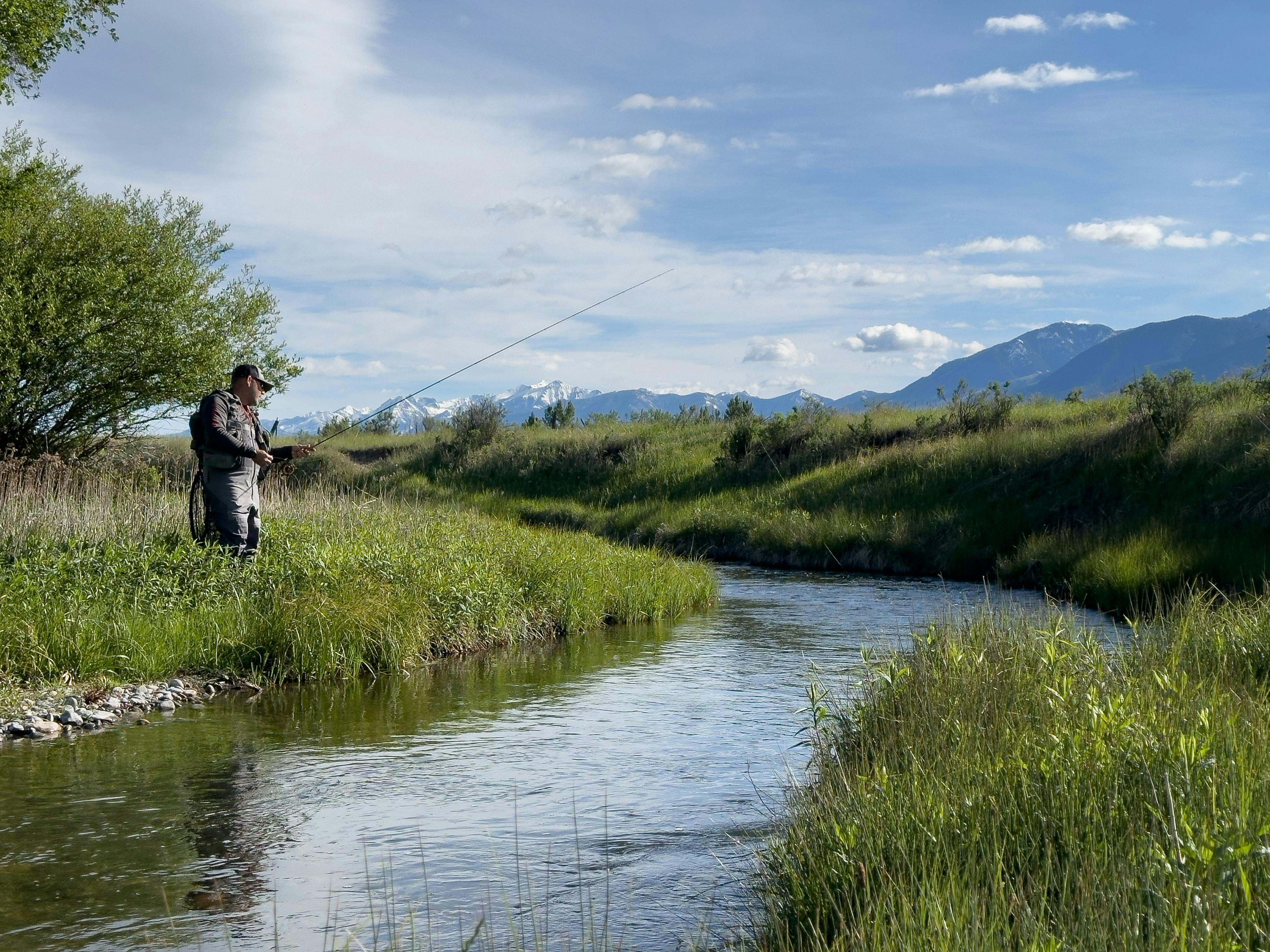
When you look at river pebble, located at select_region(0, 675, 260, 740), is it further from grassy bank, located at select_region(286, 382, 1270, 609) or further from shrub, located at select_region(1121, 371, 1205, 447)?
shrub, located at select_region(1121, 371, 1205, 447)

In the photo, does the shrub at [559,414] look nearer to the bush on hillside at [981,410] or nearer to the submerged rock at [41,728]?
the bush on hillside at [981,410]

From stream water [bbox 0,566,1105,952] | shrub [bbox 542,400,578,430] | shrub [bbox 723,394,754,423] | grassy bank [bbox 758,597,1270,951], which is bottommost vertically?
stream water [bbox 0,566,1105,952]

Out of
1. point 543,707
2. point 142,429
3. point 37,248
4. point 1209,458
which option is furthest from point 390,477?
point 543,707

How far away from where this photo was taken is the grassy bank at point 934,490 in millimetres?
14719

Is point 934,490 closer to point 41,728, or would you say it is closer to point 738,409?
point 41,728

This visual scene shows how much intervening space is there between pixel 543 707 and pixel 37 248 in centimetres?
1502

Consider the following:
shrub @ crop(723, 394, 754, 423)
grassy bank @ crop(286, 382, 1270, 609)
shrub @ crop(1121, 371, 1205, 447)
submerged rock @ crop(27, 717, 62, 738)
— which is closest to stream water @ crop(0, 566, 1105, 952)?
submerged rock @ crop(27, 717, 62, 738)

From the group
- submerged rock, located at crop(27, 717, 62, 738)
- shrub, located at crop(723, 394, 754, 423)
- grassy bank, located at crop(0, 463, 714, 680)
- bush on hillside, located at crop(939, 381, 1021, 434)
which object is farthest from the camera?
shrub, located at crop(723, 394, 754, 423)

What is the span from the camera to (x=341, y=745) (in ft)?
25.1

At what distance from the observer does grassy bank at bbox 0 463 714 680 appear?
9211 millimetres

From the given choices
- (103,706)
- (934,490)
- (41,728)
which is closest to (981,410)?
(934,490)

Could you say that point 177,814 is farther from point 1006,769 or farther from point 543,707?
point 1006,769

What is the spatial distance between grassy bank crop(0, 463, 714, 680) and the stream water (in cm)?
63

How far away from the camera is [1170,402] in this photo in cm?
1825
